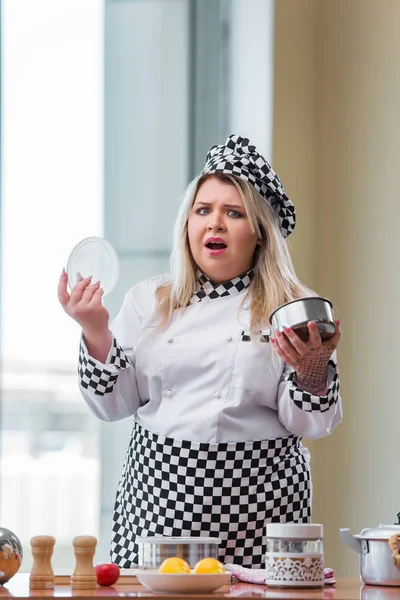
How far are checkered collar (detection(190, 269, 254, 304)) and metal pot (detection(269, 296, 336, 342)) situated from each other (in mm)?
346

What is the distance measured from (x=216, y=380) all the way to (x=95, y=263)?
10.5 inches

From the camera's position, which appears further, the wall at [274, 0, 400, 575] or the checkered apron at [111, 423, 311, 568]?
the wall at [274, 0, 400, 575]

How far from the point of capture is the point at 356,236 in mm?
2500

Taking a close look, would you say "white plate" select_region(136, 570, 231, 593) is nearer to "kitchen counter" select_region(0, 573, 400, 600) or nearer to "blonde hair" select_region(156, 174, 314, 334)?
"kitchen counter" select_region(0, 573, 400, 600)

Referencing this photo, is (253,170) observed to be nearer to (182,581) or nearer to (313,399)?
(313,399)

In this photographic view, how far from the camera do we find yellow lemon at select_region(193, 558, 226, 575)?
3.50 feet

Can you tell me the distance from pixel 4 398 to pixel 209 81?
3.61ft

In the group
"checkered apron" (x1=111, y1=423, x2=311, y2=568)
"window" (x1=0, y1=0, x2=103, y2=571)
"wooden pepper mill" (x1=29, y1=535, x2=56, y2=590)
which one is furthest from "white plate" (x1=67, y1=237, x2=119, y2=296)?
"window" (x1=0, y1=0, x2=103, y2=571)

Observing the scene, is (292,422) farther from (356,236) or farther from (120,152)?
(120,152)

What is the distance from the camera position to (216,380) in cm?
153

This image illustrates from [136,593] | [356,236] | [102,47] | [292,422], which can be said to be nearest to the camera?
[136,593]

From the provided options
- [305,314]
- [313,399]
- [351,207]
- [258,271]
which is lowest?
[313,399]

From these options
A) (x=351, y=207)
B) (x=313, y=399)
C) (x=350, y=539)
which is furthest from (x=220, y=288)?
(x=351, y=207)

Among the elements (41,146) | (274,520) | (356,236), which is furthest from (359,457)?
(41,146)
